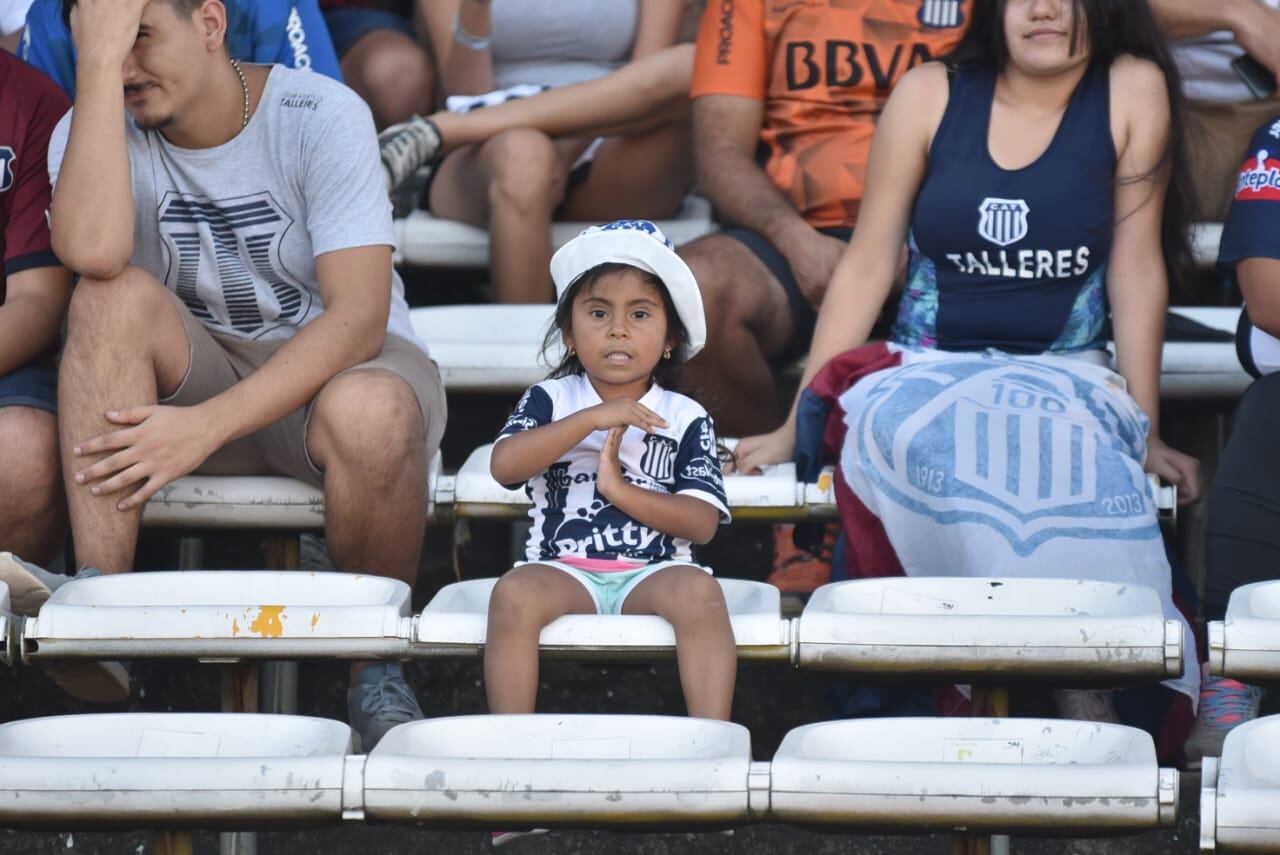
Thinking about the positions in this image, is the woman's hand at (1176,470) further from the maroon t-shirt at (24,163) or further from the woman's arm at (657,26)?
the maroon t-shirt at (24,163)

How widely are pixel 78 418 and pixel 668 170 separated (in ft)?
4.56

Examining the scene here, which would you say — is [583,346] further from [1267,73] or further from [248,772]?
[1267,73]

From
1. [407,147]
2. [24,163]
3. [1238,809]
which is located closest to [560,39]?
[407,147]

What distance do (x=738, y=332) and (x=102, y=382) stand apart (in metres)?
0.99

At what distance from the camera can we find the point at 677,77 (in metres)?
3.40

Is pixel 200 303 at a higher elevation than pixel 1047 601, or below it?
higher

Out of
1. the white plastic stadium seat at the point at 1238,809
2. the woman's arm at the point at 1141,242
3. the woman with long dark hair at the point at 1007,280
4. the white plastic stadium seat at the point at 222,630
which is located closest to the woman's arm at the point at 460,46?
the woman with long dark hair at the point at 1007,280

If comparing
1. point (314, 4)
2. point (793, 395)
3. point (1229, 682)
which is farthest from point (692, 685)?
point (314, 4)

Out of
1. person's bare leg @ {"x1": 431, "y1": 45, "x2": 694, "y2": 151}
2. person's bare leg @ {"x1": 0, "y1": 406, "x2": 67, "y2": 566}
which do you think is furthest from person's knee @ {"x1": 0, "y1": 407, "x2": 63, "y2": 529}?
person's bare leg @ {"x1": 431, "y1": 45, "x2": 694, "y2": 151}

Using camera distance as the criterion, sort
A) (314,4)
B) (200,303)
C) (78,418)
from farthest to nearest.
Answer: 1. (314,4)
2. (200,303)
3. (78,418)

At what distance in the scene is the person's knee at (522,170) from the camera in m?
3.19

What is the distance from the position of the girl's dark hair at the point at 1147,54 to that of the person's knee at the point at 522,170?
0.82 meters

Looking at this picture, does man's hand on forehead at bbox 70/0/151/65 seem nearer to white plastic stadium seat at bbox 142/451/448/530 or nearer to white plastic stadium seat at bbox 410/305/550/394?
white plastic stadium seat at bbox 142/451/448/530

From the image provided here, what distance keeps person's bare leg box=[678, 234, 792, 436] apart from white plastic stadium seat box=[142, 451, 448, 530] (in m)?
0.54
